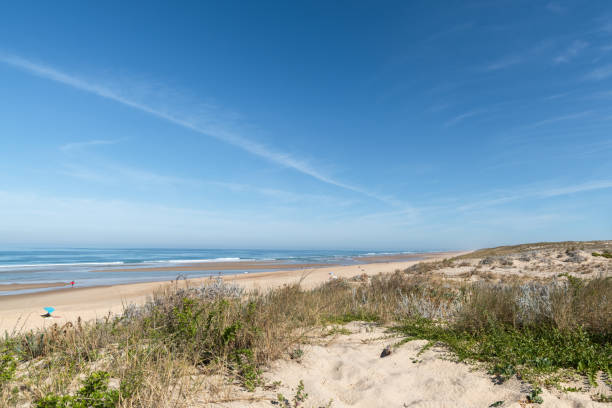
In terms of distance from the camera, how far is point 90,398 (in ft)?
8.98

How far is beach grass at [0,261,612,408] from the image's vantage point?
331 centimetres

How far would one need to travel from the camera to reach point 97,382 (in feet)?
9.63

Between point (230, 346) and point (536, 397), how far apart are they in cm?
351

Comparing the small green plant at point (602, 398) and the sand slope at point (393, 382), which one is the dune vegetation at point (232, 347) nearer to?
the small green plant at point (602, 398)

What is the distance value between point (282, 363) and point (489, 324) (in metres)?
3.32

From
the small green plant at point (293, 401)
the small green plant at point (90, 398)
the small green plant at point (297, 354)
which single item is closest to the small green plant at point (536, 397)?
the small green plant at point (293, 401)

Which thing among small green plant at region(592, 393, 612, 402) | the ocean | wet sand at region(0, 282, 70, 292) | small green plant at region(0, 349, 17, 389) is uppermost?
small green plant at region(0, 349, 17, 389)

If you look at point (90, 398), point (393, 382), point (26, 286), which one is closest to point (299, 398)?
point (393, 382)

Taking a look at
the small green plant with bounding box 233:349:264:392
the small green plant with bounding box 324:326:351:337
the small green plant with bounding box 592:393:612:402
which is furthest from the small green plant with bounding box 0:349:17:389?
the small green plant with bounding box 592:393:612:402

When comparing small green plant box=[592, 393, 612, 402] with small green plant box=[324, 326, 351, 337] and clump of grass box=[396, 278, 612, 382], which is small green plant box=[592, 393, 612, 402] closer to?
clump of grass box=[396, 278, 612, 382]

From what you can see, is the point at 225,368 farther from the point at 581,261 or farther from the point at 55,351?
the point at 581,261

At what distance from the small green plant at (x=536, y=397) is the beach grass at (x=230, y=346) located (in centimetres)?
34

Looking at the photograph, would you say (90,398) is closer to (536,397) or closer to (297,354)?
(297,354)

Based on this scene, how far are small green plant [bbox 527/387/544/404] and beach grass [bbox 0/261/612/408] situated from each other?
336 millimetres
